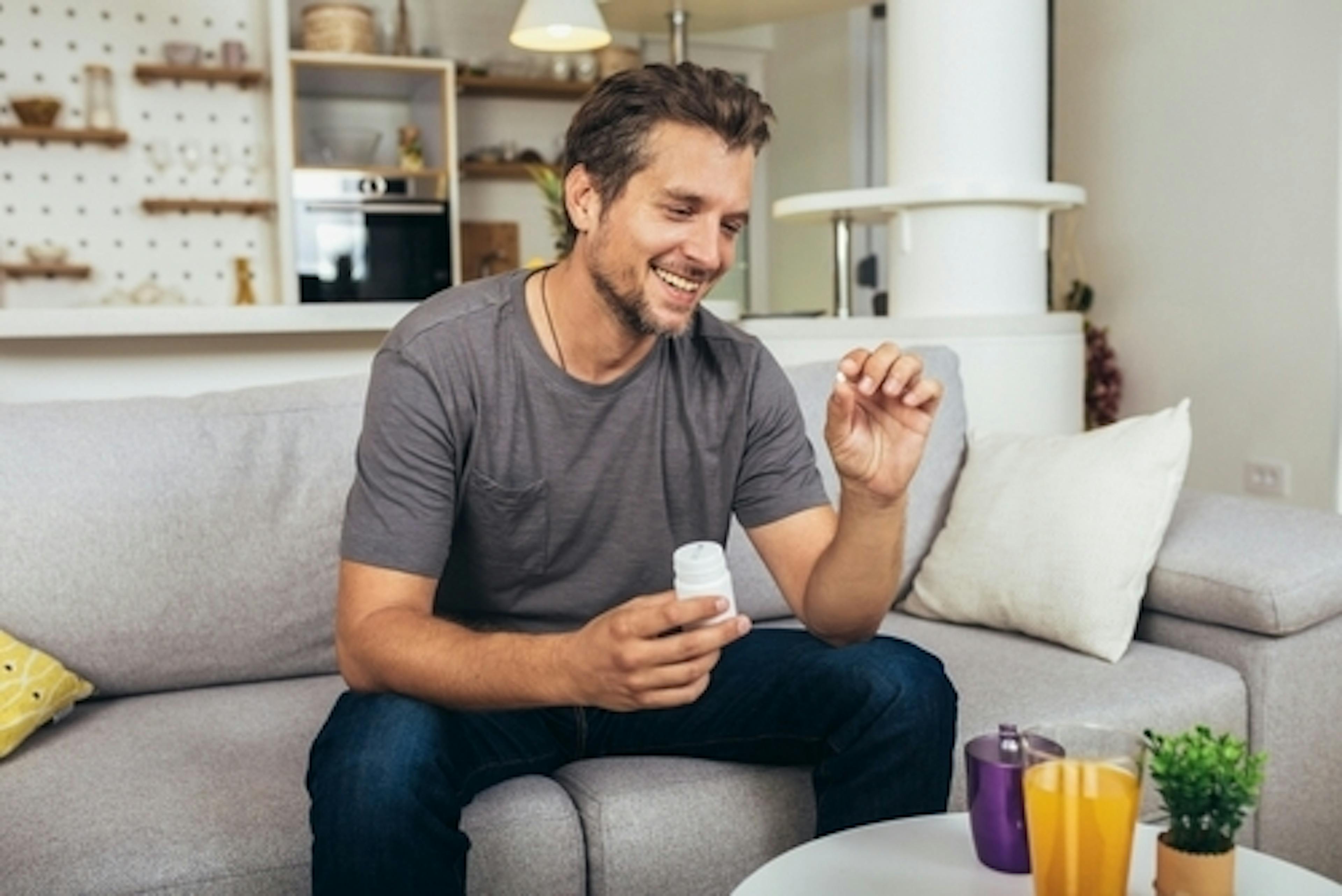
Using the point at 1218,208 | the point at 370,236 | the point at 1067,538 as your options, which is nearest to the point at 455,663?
the point at 1067,538

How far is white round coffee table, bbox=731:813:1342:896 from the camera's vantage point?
3.51ft

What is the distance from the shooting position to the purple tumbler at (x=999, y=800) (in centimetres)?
109

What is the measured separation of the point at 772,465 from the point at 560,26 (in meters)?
3.02

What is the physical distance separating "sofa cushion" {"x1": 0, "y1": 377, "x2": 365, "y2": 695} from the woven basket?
153 inches

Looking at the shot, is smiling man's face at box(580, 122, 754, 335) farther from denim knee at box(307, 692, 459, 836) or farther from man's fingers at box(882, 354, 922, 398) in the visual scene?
denim knee at box(307, 692, 459, 836)

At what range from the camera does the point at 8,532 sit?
1.74 meters

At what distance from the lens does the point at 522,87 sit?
6.03 meters

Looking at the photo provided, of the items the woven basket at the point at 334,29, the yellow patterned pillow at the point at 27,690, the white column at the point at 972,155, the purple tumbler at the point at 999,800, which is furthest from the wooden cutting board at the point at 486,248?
the purple tumbler at the point at 999,800

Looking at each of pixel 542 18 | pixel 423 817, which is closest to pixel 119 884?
pixel 423 817

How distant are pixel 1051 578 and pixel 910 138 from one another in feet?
5.37

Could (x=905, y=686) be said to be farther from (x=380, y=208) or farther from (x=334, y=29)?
(x=334, y=29)

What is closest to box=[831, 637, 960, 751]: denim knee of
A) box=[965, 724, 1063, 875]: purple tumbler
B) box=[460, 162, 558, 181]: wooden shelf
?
box=[965, 724, 1063, 875]: purple tumbler

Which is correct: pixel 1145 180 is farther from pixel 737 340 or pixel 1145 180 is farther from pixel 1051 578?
pixel 737 340

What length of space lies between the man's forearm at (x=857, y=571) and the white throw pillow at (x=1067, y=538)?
0.53 m
